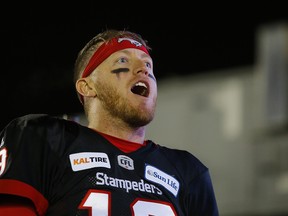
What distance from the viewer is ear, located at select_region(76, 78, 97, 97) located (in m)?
3.01

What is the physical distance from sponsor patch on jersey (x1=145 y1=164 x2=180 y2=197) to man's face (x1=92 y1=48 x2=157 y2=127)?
0.21 meters

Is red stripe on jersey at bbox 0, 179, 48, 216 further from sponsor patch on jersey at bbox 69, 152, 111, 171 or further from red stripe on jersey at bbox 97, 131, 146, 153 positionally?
red stripe on jersey at bbox 97, 131, 146, 153

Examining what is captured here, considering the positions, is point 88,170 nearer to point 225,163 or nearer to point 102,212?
point 102,212

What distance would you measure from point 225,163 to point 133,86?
6743 mm

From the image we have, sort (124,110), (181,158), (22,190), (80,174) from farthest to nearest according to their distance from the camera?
(181,158)
(124,110)
(80,174)
(22,190)

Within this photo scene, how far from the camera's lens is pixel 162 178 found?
278 cm

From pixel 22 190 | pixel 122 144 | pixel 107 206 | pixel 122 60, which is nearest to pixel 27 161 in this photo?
pixel 22 190

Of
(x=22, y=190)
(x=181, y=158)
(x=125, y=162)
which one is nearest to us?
(x=22, y=190)

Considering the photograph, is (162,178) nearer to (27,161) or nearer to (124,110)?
(124,110)

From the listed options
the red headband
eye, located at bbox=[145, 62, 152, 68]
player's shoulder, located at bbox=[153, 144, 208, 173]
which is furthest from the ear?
player's shoulder, located at bbox=[153, 144, 208, 173]

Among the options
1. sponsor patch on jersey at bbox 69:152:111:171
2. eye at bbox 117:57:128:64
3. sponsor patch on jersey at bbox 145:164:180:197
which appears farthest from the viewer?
eye at bbox 117:57:128:64

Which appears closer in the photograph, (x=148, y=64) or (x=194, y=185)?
(x=194, y=185)

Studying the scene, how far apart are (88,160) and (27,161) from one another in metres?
0.22

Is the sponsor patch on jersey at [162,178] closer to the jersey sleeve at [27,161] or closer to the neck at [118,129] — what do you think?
the neck at [118,129]
